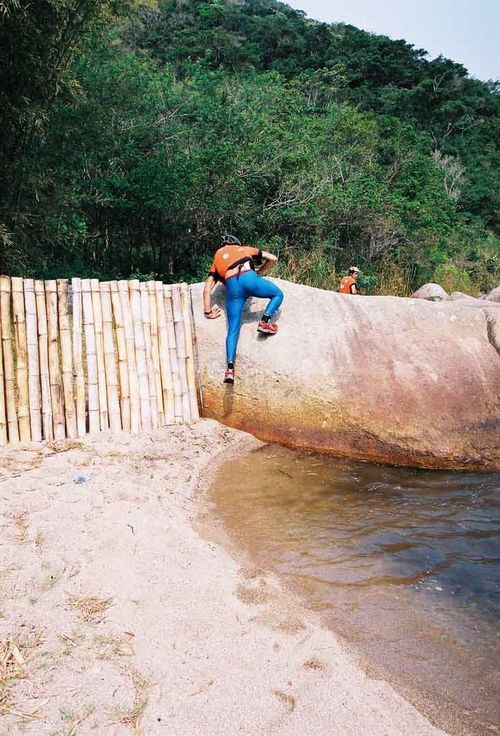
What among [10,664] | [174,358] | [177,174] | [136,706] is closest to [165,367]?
[174,358]

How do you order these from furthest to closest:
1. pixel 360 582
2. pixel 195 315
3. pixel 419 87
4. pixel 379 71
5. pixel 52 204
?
pixel 379 71
pixel 419 87
pixel 52 204
pixel 195 315
pixel 360 582

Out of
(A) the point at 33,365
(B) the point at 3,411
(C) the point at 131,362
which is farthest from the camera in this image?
(C) the point at 131,362

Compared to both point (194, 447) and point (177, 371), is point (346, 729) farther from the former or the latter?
point (177, 371)

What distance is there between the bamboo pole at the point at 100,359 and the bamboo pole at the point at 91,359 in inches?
1.0

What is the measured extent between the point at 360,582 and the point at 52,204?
583 centimetres

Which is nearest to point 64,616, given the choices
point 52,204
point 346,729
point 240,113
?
point 346,729

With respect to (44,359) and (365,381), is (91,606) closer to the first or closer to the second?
(44,359)

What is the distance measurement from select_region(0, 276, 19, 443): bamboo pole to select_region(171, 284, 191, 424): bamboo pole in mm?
1386

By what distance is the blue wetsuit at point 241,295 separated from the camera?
5.11m

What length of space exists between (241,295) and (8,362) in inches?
79.8

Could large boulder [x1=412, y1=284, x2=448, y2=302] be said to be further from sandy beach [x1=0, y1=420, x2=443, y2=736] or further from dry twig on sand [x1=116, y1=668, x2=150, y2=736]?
dry twig on sand [x1=116, y1=668, x2=150, y2=736]

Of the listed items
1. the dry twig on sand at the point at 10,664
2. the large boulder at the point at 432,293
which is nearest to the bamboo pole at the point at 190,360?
the dry twig on sand at the point at 10,664

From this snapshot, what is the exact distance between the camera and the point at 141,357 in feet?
16.1

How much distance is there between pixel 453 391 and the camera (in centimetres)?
501
